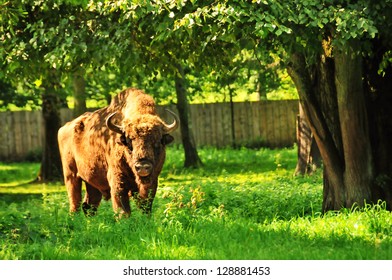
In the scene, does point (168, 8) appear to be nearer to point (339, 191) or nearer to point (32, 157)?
point (339, 191)

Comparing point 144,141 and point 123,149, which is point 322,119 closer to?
point 144,141

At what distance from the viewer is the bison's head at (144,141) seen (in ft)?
42.3

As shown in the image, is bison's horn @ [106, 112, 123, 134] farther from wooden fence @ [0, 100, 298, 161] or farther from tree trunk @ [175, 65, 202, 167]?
wooden fence @ [0, 100, 298, 161]

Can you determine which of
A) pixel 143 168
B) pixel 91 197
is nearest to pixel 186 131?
pixel 91 197

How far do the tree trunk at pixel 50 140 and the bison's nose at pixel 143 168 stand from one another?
45.3 feet

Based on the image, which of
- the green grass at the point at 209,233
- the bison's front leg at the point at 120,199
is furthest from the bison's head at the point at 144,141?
the green grass at the point at 209,233

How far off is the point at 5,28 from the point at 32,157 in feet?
67.7

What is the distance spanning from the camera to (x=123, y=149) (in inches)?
531

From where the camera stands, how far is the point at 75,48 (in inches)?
554

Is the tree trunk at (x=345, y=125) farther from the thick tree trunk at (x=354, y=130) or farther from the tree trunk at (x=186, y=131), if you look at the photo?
the tree trunk at (x=186, y=131)

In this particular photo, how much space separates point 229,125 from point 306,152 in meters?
12.7

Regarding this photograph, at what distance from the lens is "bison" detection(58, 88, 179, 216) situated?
1300cm

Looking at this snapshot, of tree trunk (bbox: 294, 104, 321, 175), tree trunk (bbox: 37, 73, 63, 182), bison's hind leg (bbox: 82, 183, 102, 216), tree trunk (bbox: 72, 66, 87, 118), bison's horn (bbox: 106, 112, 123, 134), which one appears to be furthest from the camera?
tree trunk (bbox: 37, 73, 63, 182)

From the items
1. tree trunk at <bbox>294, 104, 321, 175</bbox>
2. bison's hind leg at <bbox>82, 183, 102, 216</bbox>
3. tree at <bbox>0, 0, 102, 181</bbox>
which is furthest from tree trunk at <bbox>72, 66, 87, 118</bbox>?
bison's hind leg at <bbox>82, 183, 102, 216</bbox>
